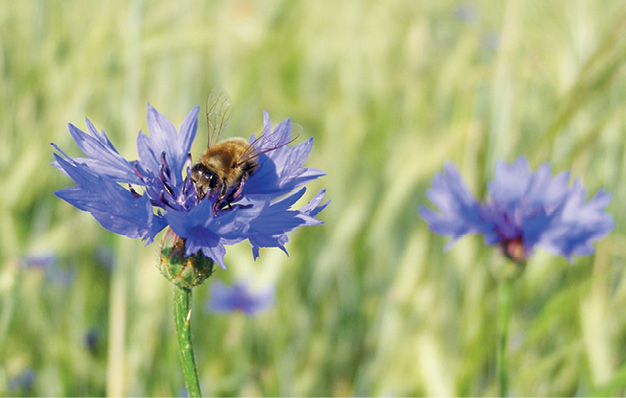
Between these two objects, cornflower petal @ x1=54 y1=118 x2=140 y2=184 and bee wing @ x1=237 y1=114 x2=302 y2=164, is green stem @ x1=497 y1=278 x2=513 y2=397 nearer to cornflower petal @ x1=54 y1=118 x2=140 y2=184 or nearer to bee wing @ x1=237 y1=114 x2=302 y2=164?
bee wing @ x1=237 y1=114 x2=302 y2=164

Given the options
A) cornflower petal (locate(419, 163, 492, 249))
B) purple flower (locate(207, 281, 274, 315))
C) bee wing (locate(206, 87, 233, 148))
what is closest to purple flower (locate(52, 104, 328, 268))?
bee wing (locate(206, 87, 233, 148))

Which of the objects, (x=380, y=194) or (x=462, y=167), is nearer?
(x=462, y=167)

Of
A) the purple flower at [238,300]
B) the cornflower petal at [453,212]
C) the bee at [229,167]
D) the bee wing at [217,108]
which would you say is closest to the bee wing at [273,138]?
the bee at [229,167]

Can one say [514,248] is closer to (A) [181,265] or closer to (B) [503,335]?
(B) [503,335]

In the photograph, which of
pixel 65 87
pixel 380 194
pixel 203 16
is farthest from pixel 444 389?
pixel 203 16

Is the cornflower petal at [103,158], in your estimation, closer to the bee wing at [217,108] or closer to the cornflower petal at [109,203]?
the cornflower petal at [109,203]

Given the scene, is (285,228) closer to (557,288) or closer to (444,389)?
(444,389)
